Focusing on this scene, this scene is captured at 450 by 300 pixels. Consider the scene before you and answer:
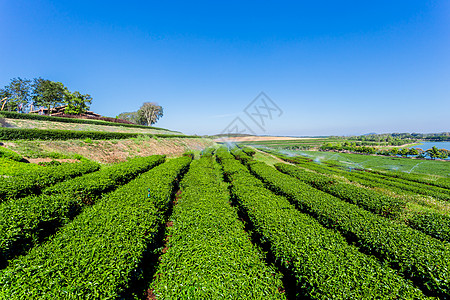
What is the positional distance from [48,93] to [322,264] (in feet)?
225

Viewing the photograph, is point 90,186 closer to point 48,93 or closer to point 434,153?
point 48,93

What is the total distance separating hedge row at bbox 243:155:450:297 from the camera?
4195mm

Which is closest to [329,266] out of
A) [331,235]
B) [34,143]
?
[331,235]

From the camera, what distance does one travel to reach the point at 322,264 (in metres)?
3.87

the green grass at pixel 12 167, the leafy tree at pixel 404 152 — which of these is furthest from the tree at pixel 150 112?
the leafy tree at pixel 404 152

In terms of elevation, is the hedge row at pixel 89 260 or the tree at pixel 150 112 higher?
the tree at pixel 150 112

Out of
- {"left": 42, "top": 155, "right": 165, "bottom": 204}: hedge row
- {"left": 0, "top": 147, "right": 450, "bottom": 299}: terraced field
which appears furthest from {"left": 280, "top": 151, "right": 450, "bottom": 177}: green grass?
{"left": 42, "top": 155, "right": 165, "bottom": 204}: hedge row

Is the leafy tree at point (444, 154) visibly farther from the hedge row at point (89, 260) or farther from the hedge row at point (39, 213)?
the hedge row at point (39, 213)

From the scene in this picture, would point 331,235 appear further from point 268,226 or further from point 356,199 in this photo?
point 356,199

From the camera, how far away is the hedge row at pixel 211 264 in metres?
3.11

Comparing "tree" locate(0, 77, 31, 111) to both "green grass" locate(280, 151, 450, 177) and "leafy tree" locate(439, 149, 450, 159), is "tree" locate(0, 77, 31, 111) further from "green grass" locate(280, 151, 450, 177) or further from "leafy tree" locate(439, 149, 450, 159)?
"leafy tree" locate(439, 149, 450, 159)

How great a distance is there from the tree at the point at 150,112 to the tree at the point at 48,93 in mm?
26675

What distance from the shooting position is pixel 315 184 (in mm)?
13141

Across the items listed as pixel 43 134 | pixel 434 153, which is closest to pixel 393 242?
pixel 43 134
